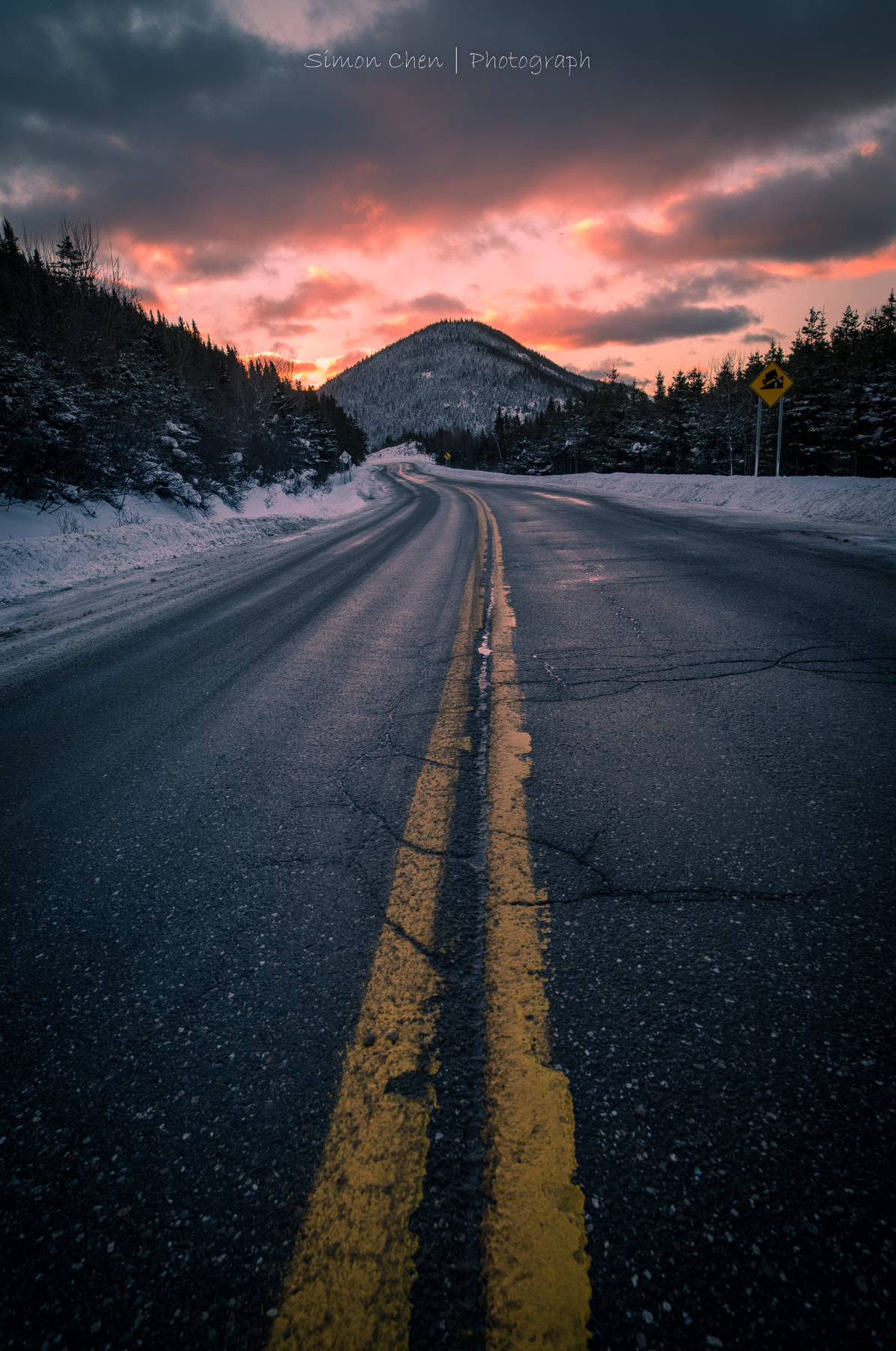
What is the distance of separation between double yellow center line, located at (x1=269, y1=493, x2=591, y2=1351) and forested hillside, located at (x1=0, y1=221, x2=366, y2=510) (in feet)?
46.4

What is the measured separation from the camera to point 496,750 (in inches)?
102

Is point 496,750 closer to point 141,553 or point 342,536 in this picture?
point 141,553

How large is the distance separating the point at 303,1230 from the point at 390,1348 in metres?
0.21

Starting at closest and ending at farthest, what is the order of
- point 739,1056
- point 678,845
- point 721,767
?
1. point 739,1056
2. point 678,845
3. point 721,767

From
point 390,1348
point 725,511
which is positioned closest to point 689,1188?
point 390,1348

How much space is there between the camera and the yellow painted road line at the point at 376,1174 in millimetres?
860

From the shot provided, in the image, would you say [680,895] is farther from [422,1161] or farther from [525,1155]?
[422,1161]

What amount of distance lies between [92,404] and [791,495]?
16.9m

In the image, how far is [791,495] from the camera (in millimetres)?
11922

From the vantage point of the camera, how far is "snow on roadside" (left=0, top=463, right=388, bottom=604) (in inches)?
320

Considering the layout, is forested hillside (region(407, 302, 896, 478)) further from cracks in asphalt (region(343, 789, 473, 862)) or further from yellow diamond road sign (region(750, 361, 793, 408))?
cracks in asphalt (region(343, 789, 473, 862))

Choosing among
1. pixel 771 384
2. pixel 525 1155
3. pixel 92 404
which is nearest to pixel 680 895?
pixel 525 1155

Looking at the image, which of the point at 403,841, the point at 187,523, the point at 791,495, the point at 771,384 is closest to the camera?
the point at 403,841

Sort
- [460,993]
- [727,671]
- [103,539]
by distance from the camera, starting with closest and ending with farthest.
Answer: [460,993], [727,671], [103,539]
